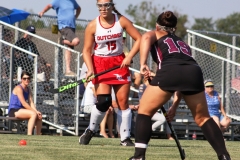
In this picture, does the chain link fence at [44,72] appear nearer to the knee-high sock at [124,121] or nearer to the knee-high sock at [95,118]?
Answer: the knee-high sock at [95,118]

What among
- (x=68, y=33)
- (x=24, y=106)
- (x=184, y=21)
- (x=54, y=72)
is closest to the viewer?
(x=24, y=106)

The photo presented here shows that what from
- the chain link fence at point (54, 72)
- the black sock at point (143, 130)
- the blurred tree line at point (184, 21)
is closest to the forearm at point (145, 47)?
the black sock at point (143, 130)

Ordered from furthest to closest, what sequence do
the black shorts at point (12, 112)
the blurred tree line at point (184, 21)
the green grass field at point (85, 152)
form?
the blurred tree line at point (184, 21)
the black shorts at point (12, 112)
the green grass field at point (85, 152)

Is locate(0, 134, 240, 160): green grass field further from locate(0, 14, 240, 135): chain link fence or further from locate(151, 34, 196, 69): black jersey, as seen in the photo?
locate(0, 14, 240, 135): chain link fence

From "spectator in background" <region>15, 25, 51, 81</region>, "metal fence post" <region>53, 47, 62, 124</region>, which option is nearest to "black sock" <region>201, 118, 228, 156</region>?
"metal fence post" <region>53, 47, 62, 124</region>

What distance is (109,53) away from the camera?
10.6 meters

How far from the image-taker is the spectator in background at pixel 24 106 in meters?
14.7

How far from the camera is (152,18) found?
5725cm

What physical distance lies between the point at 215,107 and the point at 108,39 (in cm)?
583

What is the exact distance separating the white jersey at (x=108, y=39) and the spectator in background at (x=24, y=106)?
4.43 metres

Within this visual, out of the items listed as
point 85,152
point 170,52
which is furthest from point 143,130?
point 85,152

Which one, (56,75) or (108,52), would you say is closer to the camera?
(108,52)

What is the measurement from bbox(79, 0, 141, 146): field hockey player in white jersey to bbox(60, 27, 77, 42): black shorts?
5.80 metres

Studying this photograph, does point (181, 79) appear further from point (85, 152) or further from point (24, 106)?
point (24, 106)
